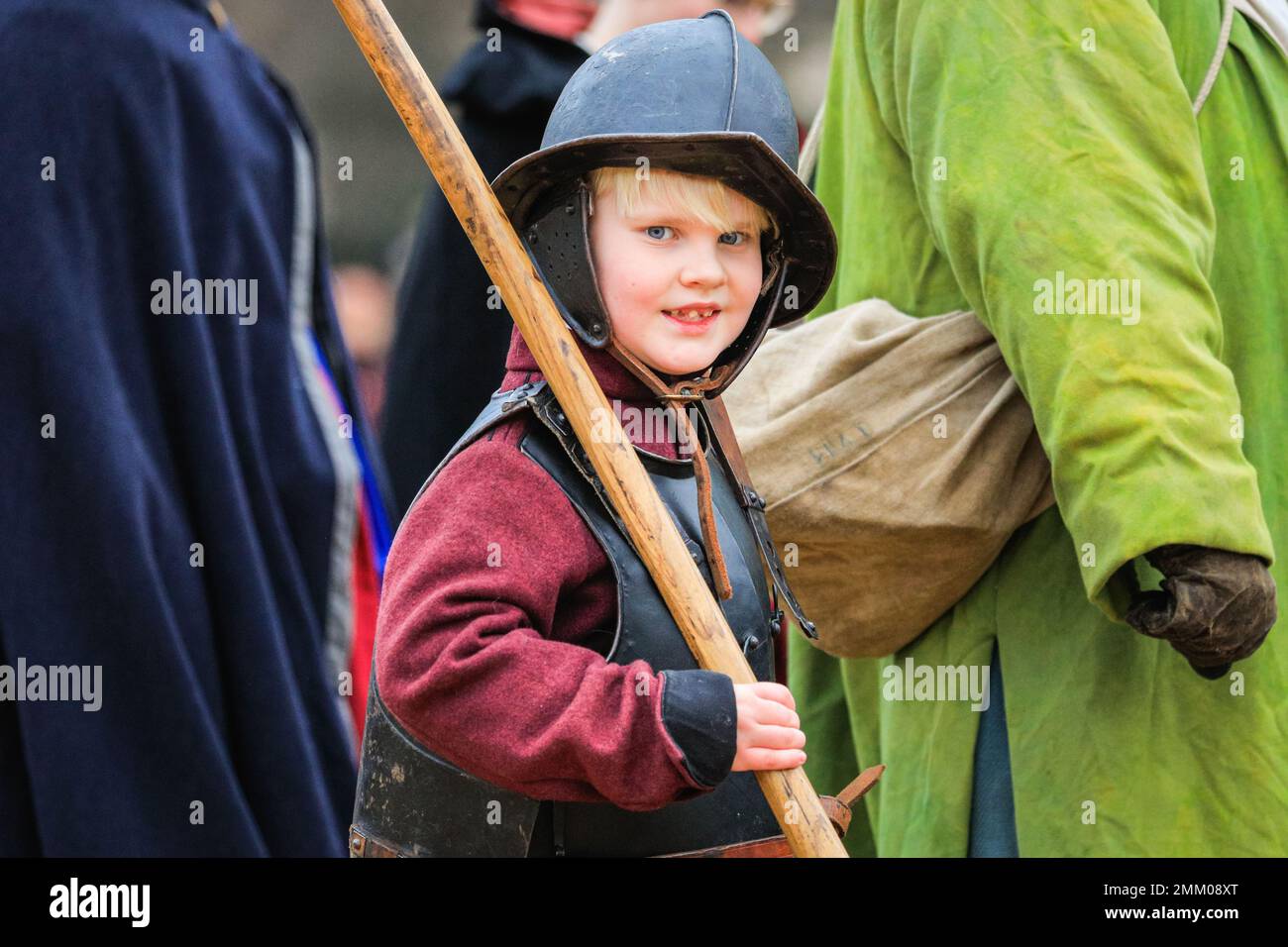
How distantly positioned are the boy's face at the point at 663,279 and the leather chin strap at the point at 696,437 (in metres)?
0.01

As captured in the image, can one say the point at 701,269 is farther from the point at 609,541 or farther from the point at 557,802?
the point at 557,802

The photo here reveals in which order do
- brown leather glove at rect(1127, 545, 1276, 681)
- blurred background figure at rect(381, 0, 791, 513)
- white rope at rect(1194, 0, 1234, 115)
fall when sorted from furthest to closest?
blurred background figure at rect(381, 0, 791, 513) → white rope at rect(1194, 0, 1234, 115) → brown leather glove at rect(1127, 545, 1276, 681)

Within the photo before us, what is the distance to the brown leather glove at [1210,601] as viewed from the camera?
231 centimetres

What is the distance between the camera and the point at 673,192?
2062 millimetres

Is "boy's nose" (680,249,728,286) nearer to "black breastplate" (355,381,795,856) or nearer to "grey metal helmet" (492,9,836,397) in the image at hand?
"grey metal helmet" (492,9,836,397)

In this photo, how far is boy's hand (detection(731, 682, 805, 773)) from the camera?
6.24ft

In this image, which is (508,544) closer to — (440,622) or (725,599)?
(440,622)

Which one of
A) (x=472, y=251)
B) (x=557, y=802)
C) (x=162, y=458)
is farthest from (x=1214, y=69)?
(x=472, y=251)

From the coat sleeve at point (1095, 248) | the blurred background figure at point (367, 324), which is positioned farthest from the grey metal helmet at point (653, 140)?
the blurred background figure at point (367, 324)

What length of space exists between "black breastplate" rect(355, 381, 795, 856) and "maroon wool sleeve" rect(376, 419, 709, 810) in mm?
41

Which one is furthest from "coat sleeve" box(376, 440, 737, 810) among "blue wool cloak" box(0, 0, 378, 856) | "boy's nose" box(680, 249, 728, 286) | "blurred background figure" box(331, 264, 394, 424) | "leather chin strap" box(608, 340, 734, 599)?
"blurred background figure" box(331, 264, 394, 424)

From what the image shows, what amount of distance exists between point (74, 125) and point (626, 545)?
1.34 meters

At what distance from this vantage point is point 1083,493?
2373 millimetres

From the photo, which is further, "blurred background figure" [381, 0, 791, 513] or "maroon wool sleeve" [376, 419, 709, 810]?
"blurred background figure" [381, 0, 791, 513]
